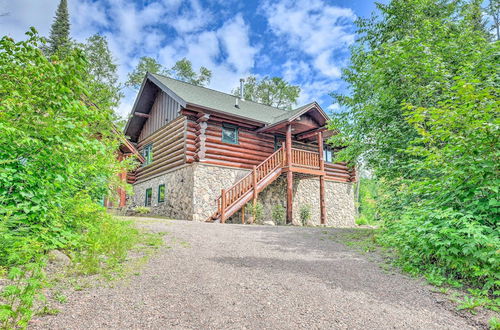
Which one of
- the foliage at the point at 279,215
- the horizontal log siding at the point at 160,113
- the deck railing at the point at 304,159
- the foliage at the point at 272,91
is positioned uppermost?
the foliage at the point at 272,91

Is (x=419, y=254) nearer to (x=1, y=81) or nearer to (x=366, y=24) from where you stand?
(x=1, y=81)

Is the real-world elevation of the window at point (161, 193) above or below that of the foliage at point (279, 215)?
above

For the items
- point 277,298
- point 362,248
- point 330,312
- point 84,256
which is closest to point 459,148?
point 362,248

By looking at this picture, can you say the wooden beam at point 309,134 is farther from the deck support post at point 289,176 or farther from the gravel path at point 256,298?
the gravel path at point 256,298

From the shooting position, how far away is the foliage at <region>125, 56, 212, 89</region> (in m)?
30.3

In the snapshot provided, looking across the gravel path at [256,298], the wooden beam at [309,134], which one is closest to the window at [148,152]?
the wooden beam at [309,134]

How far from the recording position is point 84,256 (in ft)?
15.2

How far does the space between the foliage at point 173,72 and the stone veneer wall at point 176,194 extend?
18112 mm

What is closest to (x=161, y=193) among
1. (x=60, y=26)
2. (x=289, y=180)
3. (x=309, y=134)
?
(x=289, y=180)

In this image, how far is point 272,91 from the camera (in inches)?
1391

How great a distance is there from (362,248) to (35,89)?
6.94 meters

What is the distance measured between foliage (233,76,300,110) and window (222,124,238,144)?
21129 mm

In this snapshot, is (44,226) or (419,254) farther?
(419,254)

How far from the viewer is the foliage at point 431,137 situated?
443 cm
